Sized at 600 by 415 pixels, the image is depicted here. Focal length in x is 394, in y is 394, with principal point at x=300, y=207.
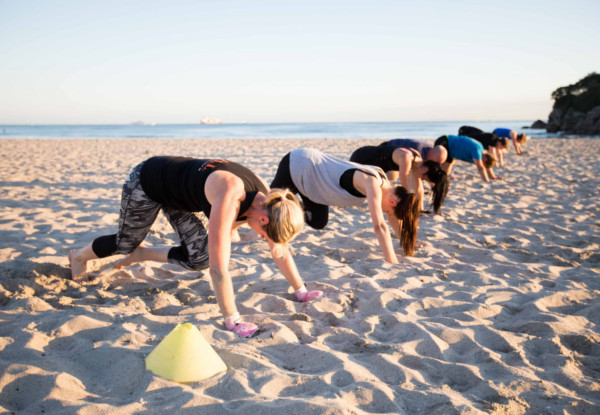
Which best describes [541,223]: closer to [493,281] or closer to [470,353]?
[493,281]

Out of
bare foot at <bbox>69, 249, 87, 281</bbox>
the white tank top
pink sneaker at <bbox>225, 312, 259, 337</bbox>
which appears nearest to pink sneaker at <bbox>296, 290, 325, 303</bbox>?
pink sneaker at <bbox>225, 312, 259, 337</bbox>

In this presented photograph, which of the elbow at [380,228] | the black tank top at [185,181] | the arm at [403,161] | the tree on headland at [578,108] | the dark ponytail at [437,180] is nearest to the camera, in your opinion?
the black tank top at [185,181]

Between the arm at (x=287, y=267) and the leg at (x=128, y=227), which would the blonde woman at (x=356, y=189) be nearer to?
the arm at (x=287, y=267)

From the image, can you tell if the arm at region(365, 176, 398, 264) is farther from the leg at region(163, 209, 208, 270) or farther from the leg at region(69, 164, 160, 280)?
the leg at region(69, 164, 160, 280)

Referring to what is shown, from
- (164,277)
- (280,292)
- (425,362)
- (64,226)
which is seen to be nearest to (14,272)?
(164,277)

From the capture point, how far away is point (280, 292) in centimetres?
321

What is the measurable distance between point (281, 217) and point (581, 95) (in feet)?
121

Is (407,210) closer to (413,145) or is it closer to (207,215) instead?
(207,215)

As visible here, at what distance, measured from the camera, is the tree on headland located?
27641 millimetres

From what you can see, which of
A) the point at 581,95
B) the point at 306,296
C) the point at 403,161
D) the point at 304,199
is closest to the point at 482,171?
the point at 403,161

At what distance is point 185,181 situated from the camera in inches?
98.0

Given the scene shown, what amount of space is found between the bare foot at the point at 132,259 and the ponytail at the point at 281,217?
1.51 m

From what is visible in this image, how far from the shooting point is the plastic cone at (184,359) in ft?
6.48

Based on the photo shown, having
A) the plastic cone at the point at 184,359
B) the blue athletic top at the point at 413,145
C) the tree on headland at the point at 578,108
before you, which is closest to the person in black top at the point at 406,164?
the blue athletic top at the point at 413,145
